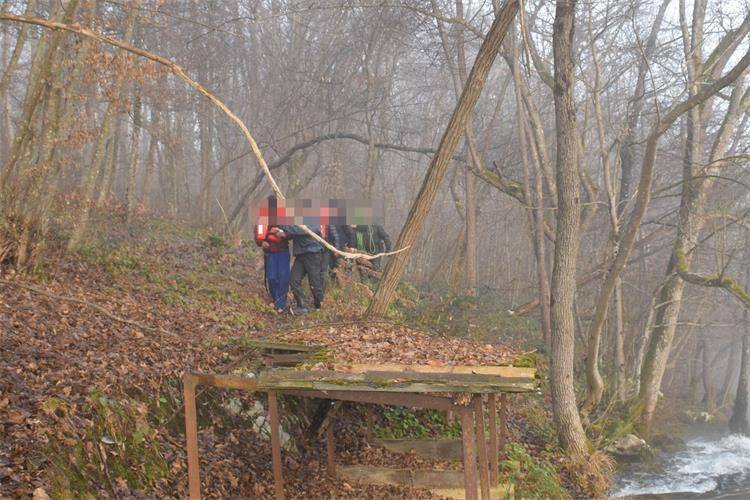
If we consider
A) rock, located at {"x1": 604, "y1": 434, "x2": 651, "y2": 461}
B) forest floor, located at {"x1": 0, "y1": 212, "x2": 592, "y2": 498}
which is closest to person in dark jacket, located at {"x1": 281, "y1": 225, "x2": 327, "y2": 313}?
forest floor, located at {"x1": 0, "y1": 212, "x2": 592, "y2": 498}

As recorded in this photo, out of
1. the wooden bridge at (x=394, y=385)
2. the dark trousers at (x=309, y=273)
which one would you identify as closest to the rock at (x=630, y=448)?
the dark trousers at (x=309, y=273)

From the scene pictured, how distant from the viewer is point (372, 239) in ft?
47.0

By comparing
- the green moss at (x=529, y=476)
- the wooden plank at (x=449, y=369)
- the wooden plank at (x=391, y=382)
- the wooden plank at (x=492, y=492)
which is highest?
the wooden plank at (x=449, y=369)

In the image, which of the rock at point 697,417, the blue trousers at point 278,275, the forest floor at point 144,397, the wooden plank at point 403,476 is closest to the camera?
the forest floor at point 144,397

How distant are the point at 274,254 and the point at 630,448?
9.20 m

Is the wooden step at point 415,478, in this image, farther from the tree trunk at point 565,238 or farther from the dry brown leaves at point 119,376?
the tree trunk at point 565,238

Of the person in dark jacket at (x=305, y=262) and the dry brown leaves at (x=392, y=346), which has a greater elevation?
the person in dark jacket at (x=305, y=262)

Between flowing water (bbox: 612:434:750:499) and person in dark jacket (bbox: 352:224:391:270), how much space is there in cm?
634

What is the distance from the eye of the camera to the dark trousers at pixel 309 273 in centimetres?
1092

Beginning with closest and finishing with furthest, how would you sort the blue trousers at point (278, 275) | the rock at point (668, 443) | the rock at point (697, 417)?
1. the blue trousers at point (278, 275)
2. the rock at point (668, 443)
3. the rock at point (697, 417)

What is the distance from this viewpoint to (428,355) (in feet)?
19.9

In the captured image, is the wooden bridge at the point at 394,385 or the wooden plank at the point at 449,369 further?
the wooden plank at the point at 449,369

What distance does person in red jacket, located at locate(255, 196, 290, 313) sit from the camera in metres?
10.8

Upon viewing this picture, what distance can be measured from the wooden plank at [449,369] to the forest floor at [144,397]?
1913 millimetres
